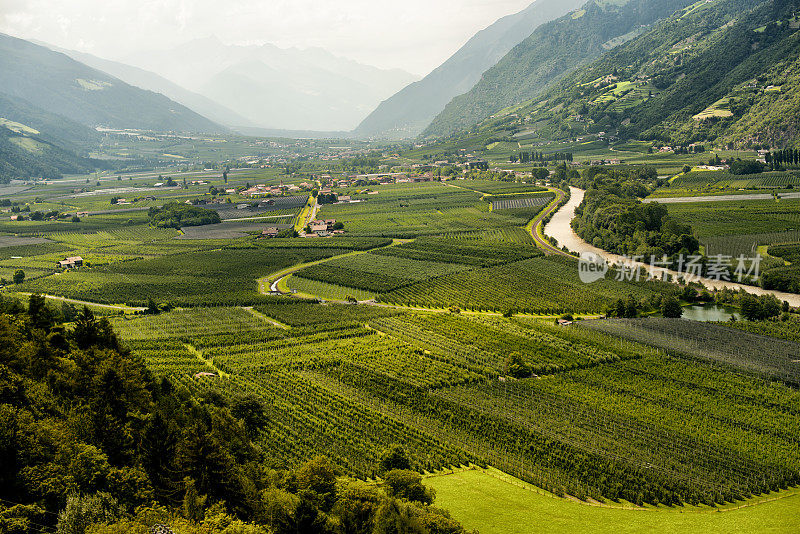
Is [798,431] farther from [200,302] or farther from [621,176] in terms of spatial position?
[621,176]

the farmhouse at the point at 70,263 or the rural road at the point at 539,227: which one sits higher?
the rural road at the point at 539,227

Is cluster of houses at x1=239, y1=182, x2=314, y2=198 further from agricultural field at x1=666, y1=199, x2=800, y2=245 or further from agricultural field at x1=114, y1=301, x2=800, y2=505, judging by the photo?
agricultural field at x1=114, y1=301, x2=800, y2=505

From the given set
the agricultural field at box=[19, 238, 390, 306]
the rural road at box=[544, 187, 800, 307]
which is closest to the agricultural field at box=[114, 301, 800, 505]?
the agricultural field at box=[19, 238, 390, 306]

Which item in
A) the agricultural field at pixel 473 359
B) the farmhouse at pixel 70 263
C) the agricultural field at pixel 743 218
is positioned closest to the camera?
the agricultural field at pixel 473 359

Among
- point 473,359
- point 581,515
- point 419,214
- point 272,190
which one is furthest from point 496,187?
point 581,515

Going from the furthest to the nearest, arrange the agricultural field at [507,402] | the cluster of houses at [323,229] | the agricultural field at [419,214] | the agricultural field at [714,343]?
the cluster of houses at [323,229] → the agricultural field at [419,214] → the agricultural field at [714,343] → the agricultural field at [507,402]

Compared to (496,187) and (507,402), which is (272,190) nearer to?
(496,187)

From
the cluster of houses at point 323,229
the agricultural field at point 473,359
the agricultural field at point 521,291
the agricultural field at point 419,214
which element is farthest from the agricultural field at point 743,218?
the cluster of houses at point 323,229

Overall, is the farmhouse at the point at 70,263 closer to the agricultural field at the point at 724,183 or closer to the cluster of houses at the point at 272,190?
the cluster of houses at the point at 272,190
